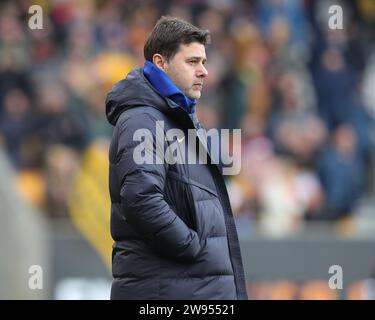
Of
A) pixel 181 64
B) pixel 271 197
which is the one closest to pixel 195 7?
pixel 271 197

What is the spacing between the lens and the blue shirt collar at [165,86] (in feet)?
17.0

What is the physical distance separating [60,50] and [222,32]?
7.23ft

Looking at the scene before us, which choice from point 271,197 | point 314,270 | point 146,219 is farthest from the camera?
point 271,197

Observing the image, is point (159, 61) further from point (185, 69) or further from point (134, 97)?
point (134, 97)

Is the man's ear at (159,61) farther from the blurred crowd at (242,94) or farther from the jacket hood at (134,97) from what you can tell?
the blurred crowd at (242,94)

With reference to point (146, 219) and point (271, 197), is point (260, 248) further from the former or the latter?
point (146, 219)

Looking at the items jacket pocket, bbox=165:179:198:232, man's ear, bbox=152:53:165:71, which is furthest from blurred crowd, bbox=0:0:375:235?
jacket pocket, bbox=165:179:198:232

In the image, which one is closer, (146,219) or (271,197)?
(146,219)

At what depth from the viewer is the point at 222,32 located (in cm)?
1391

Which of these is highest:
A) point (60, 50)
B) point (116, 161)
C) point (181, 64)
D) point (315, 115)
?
point (60, 50)

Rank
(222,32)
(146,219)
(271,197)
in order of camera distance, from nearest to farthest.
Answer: (146,219)
(271,197)
(222,32)

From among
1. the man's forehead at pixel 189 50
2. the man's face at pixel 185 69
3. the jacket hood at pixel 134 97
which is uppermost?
the man's forehead at pixel 189 50

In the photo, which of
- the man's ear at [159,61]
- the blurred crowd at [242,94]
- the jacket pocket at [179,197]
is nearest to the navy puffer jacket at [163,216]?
the jacket pocket at [179,197]

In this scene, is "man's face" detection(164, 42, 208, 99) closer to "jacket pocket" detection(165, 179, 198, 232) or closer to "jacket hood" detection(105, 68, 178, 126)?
"jacket hood" detection(105, 68, 178, 126)
